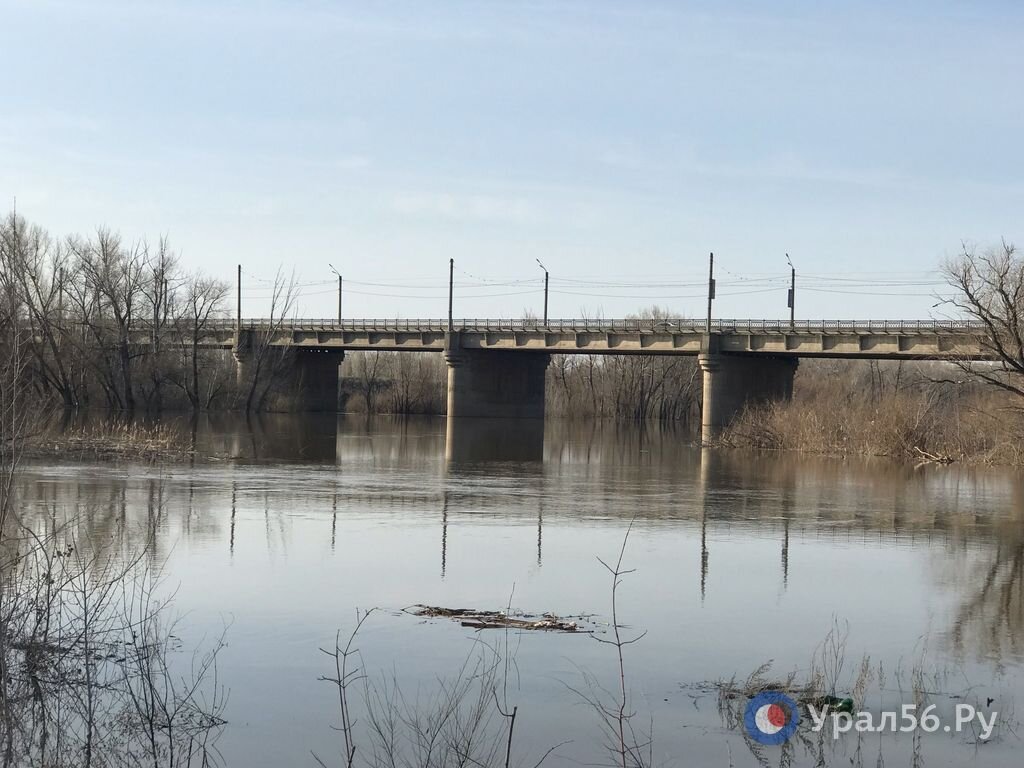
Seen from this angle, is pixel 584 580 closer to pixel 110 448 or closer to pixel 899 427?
pixel 110 448

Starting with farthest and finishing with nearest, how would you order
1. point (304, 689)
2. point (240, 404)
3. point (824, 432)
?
point (240, 404) → point (824, 432) → point (304, 689)

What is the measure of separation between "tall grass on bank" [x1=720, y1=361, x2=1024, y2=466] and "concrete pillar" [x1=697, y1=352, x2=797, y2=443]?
54.3 feet

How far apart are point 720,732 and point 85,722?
209 inches

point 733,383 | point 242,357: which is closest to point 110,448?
A: point 733,383

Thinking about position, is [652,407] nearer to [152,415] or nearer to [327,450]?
[152,415]

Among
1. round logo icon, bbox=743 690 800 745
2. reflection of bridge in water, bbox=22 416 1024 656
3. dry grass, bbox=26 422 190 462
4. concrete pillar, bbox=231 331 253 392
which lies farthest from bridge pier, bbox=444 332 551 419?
round logo icon, bbox=743 690 800 745

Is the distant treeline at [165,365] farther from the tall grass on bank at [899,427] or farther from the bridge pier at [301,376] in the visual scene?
the tall grass on bank at [899,427]

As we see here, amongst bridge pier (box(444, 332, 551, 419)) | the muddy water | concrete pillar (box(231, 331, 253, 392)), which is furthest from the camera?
concrete pillar (box(231, 331, 253, 392))

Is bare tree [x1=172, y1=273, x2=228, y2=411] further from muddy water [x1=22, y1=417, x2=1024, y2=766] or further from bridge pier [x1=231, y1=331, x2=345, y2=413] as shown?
muddy water [x1=22, y1=417, x2=1024, y2=766]

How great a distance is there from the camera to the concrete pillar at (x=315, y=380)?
100 meters

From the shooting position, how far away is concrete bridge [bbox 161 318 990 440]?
73.2 metres

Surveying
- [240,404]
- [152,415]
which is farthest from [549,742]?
[240,404]

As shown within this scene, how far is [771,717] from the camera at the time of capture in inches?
431

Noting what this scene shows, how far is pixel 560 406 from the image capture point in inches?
4481
